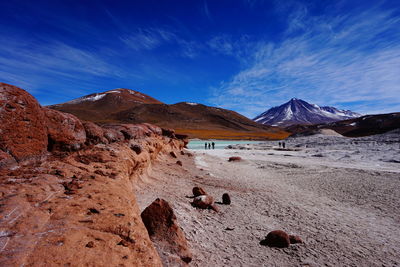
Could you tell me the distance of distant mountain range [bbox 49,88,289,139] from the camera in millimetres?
87812

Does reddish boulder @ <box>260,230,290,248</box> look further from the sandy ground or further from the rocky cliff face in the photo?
the rocky cliff face

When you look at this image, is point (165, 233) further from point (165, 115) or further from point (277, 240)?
point (165, 115)

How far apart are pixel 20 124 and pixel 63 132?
0.77m

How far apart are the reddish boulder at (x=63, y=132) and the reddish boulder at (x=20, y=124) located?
0.20m

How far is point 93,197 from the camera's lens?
2.32 meters

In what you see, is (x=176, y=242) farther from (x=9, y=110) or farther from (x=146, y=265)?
(x=9, y=110)

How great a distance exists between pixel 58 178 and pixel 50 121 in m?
1.25

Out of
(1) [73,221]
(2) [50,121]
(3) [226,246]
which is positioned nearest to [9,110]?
(2) [50,121]

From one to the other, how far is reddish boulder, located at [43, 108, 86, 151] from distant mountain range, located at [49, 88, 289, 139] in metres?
75.7

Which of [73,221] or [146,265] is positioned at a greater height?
[73,221]

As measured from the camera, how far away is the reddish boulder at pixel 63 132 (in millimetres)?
3236

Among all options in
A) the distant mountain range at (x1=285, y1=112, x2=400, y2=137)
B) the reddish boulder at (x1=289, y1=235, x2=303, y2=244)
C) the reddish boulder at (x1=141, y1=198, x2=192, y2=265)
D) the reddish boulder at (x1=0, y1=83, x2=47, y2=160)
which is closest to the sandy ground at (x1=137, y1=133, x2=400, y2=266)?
the reddish boulder at (x1=289, y1=235, x2=303, y2=244)

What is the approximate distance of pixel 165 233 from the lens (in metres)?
2.90

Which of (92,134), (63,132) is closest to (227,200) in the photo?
(92,134)
